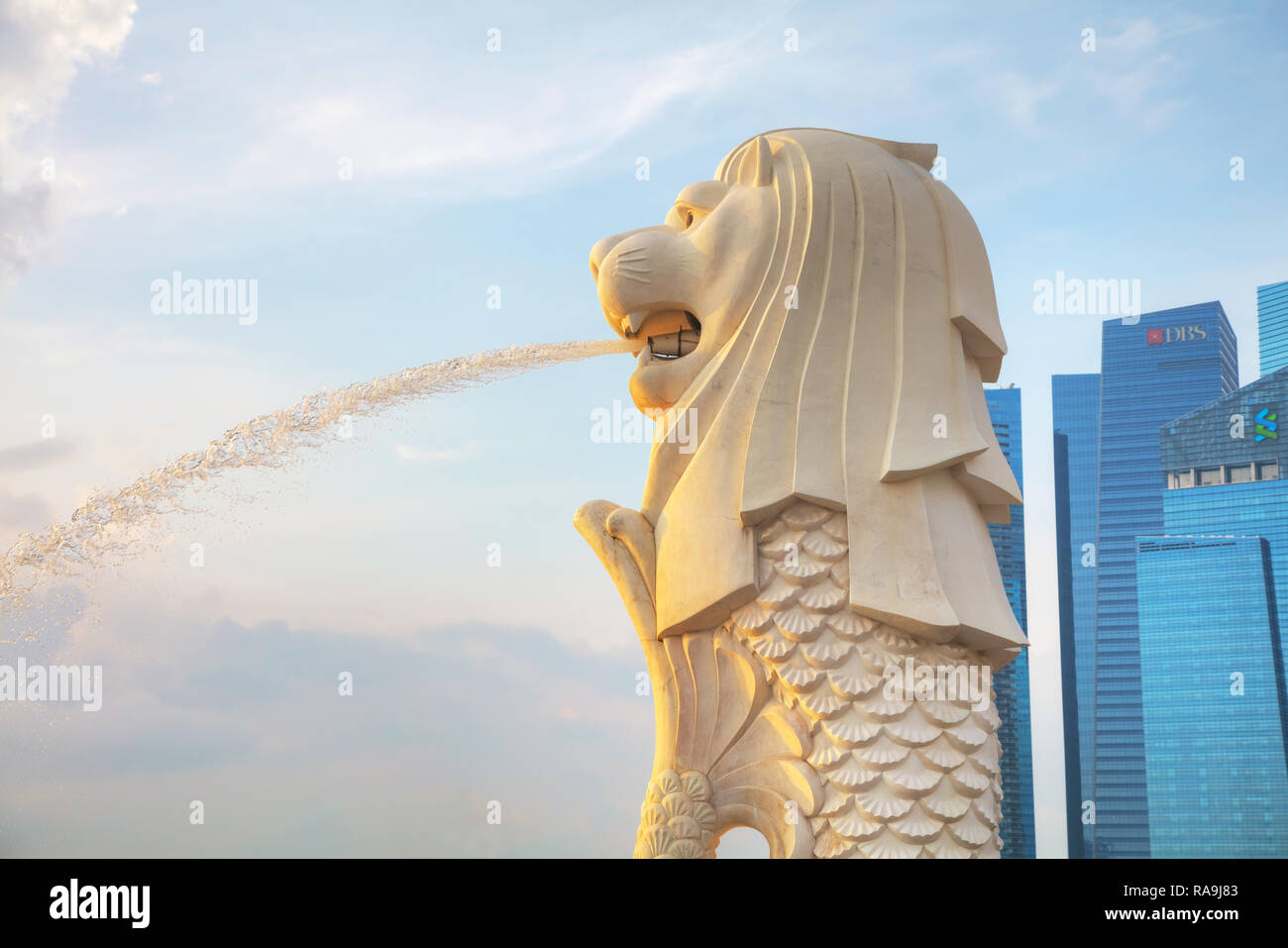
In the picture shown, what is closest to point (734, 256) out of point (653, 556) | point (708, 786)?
point (653, 556)

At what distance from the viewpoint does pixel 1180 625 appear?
2362 inches

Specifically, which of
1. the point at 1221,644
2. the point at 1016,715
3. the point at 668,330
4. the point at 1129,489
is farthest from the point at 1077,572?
the point at 668,330

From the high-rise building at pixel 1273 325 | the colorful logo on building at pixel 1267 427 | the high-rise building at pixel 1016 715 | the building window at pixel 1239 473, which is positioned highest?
the high-rise building at pixel 1273 325

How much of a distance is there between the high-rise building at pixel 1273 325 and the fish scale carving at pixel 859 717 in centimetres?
6860

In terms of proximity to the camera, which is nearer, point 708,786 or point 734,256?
point 708,786

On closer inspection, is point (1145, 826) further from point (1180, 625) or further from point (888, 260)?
point (888, 260)

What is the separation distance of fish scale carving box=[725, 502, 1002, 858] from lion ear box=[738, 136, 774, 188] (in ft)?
6.65

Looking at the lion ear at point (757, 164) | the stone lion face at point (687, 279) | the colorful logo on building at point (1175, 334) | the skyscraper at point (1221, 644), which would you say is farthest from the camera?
the colorful logo on building at point (1175, 334)

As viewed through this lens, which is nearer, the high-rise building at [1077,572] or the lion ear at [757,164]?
the lion ear at [757,164]

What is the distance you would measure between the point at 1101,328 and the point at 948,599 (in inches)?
2863

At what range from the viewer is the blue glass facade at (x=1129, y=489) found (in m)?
63.7

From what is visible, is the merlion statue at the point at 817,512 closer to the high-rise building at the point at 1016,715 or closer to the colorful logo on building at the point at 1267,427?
the high-rise building at the point at 1016,715
